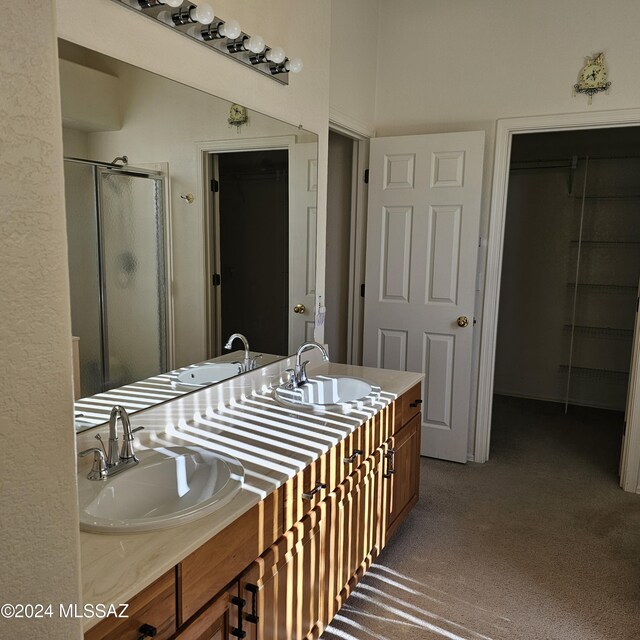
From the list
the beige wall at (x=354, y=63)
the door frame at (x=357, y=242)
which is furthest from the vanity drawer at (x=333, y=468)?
the beige wall at (x=354, y=63)

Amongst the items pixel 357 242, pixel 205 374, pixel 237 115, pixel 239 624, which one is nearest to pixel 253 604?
pixel 239 624

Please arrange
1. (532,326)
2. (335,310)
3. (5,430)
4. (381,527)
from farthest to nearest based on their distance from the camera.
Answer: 1. (532,326)
2. (335,310)
3. (381,527)
4. (5,430)

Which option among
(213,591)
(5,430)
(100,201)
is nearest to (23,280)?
(5,430)

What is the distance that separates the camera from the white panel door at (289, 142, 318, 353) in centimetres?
256

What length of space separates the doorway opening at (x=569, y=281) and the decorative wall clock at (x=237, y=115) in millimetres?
3016

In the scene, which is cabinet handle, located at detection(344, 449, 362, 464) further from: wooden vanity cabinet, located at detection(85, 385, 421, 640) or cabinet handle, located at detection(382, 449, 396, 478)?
Answer: cabinet handle, located at detection(382, 449, 396, 478)

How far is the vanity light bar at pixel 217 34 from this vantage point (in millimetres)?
1666

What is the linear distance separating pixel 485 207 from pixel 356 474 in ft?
6.63

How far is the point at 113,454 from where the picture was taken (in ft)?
4.87

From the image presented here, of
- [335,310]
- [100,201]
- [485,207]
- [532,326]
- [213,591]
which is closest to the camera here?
[213,591]

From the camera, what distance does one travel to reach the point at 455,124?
346cm

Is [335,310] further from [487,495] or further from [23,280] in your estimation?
[23,280]

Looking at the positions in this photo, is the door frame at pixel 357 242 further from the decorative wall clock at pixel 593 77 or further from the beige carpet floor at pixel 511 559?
the decorative wall clock at pixel 593 77

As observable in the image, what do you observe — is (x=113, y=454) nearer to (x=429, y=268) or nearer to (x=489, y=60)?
(x=429, y=268)
